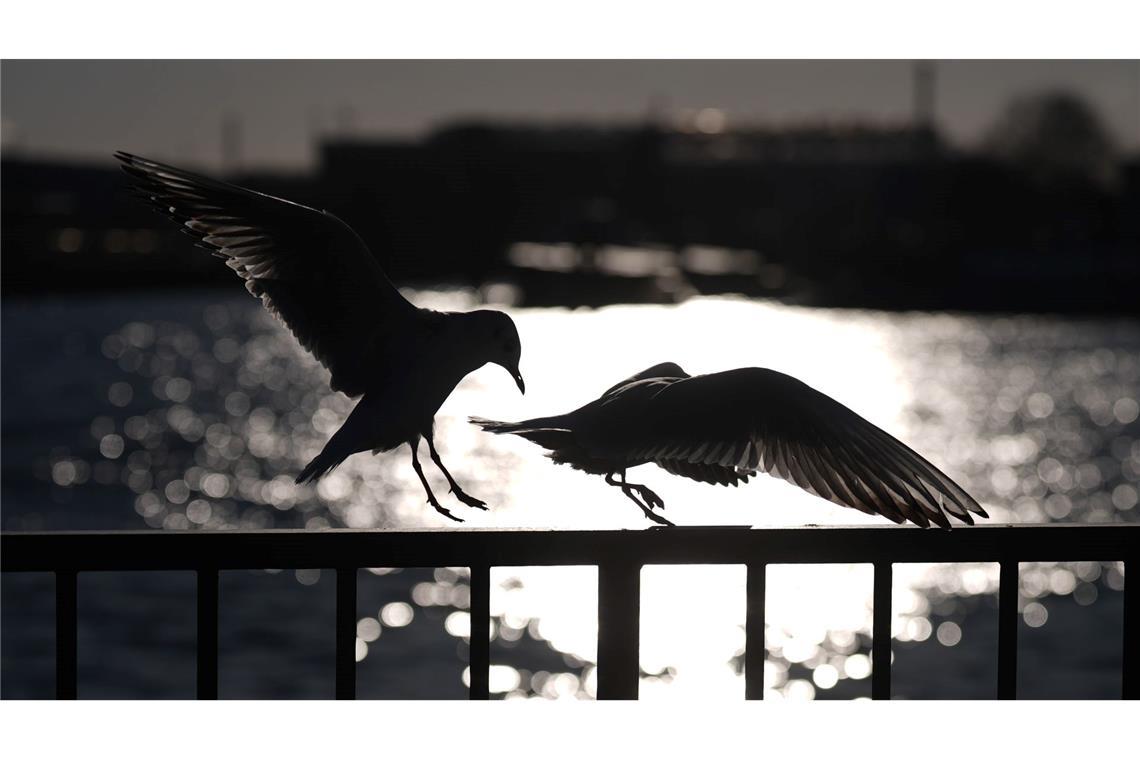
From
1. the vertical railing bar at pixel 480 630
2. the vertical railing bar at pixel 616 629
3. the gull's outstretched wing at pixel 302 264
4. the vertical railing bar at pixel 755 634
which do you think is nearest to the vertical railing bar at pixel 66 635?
the vertical railing bar at pixel 480 630

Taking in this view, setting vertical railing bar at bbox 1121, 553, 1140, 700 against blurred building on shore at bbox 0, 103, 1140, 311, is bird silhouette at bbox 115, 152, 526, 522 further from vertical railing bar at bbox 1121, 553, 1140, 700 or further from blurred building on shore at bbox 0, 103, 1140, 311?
blurred building on shore at bbox 0, 103, 1140, 311

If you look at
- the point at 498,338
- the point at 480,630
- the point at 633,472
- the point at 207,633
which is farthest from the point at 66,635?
the point at 633,472

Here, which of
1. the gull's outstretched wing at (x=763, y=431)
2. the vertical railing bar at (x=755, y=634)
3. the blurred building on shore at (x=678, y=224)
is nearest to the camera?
the vertical railing bar at (x=755, y=634)

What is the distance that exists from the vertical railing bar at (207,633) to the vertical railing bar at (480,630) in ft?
1.76

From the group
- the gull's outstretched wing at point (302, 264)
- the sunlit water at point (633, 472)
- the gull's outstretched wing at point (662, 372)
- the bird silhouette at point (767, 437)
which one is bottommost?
the sunlit water at point (633, 472)

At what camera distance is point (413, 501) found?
25547mm

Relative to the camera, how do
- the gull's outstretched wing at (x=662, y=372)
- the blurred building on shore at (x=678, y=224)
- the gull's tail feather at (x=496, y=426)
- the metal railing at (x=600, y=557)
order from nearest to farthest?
the metal railing at (x=600, y=557), the gull's tail feather at (x=496, y=426), the gull's outstretched wing at (x=662, y=372), the blurred building on shore at (x=678, y=224)

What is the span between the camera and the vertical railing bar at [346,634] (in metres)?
2.79

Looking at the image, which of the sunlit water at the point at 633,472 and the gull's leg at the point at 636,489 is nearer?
the gull's leg at the point at 636,489

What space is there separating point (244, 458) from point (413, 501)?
32.0 feet

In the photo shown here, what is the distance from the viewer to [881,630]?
295 centimetres

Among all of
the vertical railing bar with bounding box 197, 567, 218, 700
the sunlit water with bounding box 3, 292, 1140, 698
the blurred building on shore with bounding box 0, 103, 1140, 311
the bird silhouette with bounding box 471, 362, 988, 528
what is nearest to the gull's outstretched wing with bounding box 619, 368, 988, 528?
the bird silhouette with bounding box 471, 362, 988, 528

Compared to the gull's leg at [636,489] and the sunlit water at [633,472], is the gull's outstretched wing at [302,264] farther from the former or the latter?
the gull's leg at [636,489]

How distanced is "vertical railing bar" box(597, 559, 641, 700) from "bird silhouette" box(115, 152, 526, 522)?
0.54 metres
